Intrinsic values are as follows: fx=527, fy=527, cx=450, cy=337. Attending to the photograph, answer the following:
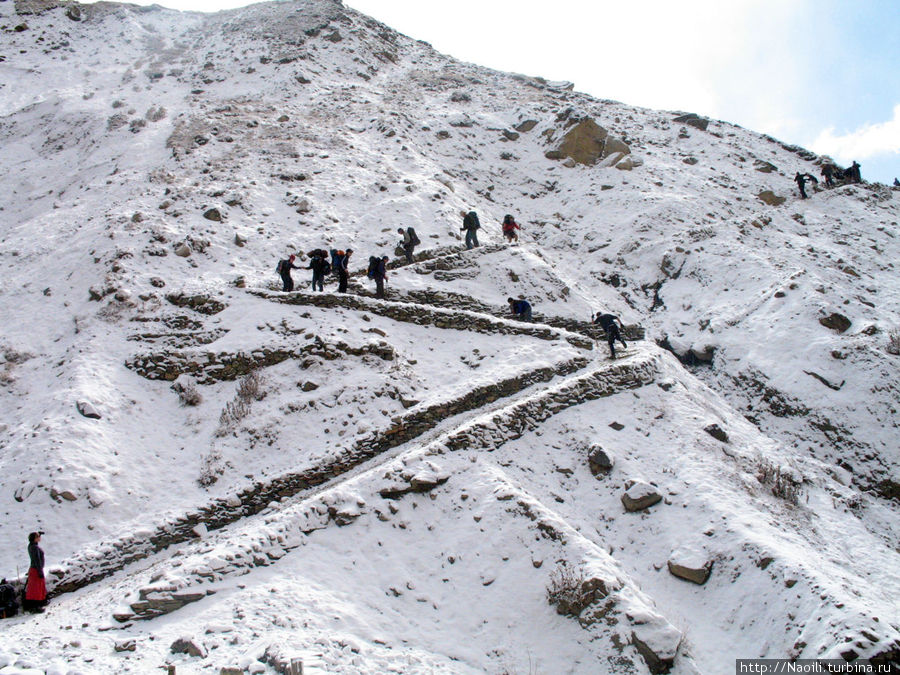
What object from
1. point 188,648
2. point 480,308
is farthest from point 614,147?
point 188,648

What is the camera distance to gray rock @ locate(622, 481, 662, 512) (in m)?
10.6

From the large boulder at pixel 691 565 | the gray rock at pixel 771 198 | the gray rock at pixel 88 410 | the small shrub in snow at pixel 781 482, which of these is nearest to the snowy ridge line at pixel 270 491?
the gray rock at pixel 88 410

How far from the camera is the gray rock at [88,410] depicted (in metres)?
12.0

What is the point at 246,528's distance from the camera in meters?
9.67

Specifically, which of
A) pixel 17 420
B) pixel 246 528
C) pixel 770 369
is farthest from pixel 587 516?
pixel 17 420

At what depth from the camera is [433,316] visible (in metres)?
17.2

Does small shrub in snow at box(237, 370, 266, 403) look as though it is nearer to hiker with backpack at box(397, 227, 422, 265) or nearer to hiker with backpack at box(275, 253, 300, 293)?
hiker with backpack at box(275, 253, 300, 293)

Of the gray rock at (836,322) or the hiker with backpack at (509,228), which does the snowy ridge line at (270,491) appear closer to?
the hiker with backpack at (509,228)

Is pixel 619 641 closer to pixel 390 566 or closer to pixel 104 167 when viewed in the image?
pixel 390 566

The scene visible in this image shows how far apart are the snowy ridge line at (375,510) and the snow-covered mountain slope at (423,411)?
67 millimetres

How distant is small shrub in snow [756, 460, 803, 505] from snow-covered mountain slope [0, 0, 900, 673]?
0.42ft

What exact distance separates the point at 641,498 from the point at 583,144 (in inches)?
1128

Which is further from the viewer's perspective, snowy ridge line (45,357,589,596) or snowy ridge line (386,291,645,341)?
snowy ridge line (386,291,645,341)

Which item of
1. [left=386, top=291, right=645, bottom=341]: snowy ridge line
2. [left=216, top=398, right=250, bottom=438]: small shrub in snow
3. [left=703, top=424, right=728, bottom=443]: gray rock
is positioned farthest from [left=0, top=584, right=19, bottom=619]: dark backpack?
[left=703, top=424, right=728, bottom=443]: gray rock
